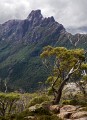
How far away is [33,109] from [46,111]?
2.01 metres

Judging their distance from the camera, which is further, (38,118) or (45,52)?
(45,52)

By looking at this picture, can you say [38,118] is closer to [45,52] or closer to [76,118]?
[76,118]

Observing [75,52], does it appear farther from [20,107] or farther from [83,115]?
[20,107]

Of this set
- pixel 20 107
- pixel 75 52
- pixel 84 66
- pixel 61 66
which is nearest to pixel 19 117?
pixel 75 52

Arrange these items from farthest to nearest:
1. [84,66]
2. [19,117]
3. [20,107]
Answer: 1. [20,107]
2. [84,66]
3. [19,117]

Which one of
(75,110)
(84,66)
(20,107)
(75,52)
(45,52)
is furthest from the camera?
(20,107)

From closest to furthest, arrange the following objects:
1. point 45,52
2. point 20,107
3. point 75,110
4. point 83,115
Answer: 1. point 83,115
2. point 75,110
3. point 45,52
4. point 20,107

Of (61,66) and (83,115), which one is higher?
(61,66)

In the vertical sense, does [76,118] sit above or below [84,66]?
below

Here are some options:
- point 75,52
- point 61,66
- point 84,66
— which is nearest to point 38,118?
point 75,52

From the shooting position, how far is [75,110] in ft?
120

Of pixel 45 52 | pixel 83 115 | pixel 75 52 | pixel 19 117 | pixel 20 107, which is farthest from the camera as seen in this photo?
pixel 20 107

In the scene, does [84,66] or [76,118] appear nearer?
[76,118]

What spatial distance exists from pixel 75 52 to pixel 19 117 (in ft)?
58.6
